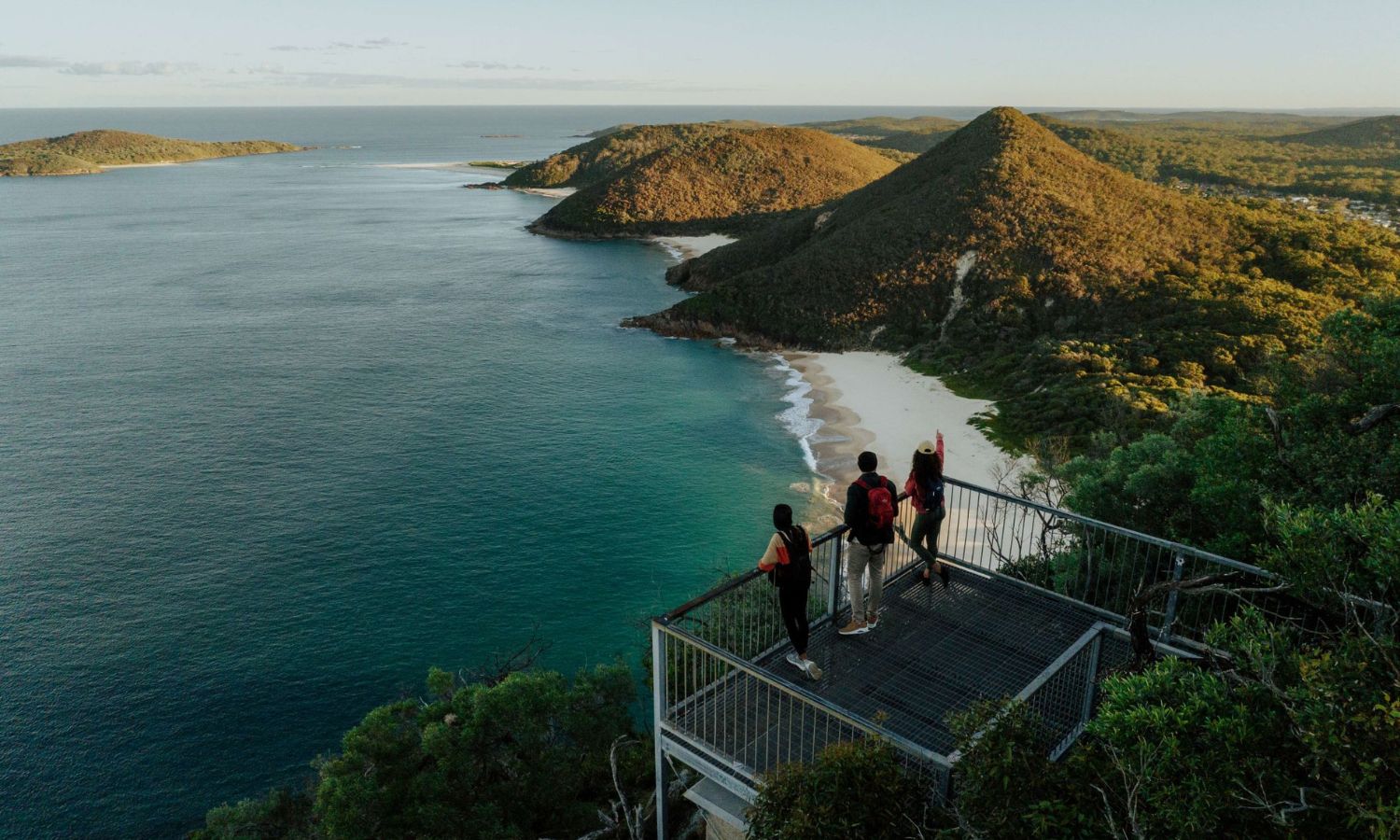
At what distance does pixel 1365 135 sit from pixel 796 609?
18252 cm

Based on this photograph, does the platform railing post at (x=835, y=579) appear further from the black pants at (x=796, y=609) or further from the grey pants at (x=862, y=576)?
the black pants at (x=796, y=609)

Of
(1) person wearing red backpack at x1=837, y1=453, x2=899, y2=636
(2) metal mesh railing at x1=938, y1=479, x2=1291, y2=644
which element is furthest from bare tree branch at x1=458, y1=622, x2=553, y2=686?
(1) person wearing red backpack at x1=837, y1=453, x2=899, y2=636

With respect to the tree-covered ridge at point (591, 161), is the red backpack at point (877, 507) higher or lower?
lower

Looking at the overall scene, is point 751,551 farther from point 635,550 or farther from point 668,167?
point 668,167

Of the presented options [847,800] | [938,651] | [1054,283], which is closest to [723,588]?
[847,800]

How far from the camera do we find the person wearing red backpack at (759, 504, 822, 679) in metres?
9.04

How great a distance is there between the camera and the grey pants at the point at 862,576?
1004 centimetres

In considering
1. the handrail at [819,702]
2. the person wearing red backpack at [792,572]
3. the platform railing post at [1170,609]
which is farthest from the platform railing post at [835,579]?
the platform railing post at [1170,609]

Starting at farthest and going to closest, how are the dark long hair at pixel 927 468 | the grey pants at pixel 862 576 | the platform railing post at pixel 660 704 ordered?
1. the dark long hair at pixel 927 468
2. the grey pants at pixel 862 576
3. the platform railing post at pixel 660 704

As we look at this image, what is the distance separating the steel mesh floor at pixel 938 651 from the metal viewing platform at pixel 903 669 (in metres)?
0.02

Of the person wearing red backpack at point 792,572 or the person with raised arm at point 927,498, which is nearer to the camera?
the person wearing red backpack at point 792,572

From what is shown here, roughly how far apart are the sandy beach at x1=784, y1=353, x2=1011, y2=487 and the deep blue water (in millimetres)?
2668

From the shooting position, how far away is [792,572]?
9.16 metres

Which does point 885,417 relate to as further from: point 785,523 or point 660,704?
point 660,704
